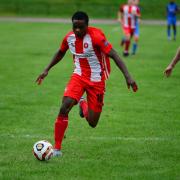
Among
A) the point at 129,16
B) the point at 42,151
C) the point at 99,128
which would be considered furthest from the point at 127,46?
the point at 42,151

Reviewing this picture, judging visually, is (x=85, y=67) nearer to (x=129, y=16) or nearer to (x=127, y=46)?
(x=127, y=46)

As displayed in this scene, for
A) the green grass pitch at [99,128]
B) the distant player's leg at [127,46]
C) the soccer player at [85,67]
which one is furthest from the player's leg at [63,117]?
the distant player's leg at [127,46]

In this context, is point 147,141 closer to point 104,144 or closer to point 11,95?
point 104,144

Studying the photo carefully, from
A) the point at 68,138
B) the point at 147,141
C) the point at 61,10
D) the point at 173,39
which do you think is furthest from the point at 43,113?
the point at 61,10

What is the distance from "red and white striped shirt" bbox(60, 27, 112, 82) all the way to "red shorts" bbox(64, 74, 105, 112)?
0.08 meters

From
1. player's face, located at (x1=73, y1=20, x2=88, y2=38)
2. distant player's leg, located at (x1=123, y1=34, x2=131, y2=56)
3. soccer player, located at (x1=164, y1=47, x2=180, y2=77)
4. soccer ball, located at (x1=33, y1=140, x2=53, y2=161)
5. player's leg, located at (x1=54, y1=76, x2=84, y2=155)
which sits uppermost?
player's face, located at (x1=73, y1=20, x2=88, y2=38)

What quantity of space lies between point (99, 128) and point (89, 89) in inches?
74.0

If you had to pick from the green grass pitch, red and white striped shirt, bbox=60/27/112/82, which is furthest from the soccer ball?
red and white striped shirt, bbox=60/27/112/82

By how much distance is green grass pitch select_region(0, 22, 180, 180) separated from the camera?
8438 mm

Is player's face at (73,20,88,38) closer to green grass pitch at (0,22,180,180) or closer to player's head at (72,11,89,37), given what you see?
player's head at (72,11,89,37)

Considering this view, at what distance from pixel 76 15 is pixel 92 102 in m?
1.41

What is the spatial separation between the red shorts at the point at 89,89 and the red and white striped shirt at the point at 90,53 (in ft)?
0.25

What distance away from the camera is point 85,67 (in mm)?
9664

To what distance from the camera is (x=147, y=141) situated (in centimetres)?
1024
